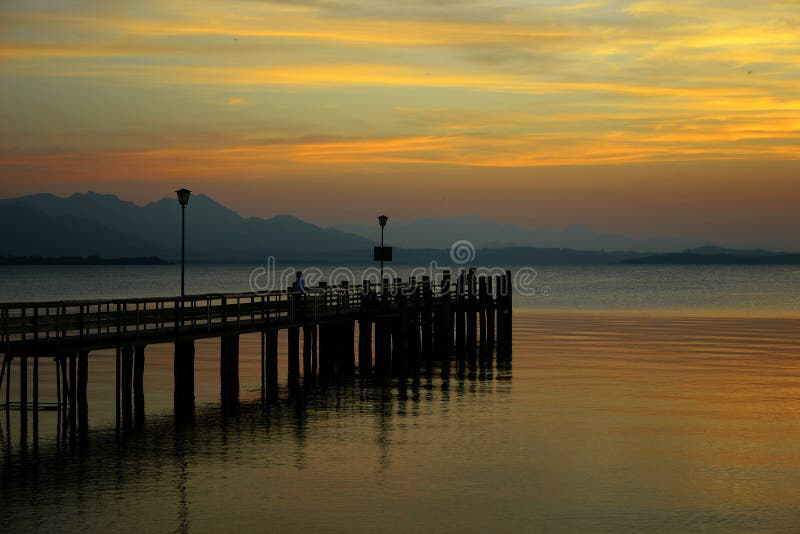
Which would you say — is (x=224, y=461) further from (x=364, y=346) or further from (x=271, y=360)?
(x=364, y=346)

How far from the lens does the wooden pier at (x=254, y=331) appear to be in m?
28.5

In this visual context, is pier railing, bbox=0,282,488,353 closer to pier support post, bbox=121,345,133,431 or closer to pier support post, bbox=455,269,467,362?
pier support post, bbox=121,345,133,431

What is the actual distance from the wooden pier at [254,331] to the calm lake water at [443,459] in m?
0.82

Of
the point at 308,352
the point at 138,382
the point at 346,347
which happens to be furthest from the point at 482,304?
the point at 138,382

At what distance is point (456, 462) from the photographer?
2431 cm

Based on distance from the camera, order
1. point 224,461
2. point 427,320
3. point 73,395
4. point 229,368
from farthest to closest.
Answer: point 427,320
point 229,368
point 73,395
point 224,461

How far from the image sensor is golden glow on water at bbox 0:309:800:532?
19688mm

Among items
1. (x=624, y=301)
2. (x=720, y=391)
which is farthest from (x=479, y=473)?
(x=624, y=301)

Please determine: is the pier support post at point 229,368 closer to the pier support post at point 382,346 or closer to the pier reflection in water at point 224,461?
the pier reflection in water at point 224,461

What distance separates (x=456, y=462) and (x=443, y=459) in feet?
1.25

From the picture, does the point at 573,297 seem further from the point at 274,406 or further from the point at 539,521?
the point at 539,521

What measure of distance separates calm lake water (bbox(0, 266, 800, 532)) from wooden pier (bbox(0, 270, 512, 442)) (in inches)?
32.1

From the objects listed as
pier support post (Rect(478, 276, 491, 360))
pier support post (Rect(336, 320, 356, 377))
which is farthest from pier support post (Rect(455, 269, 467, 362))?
pier support post (Rect(336, 320, 356, 377))

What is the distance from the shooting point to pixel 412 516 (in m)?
19.7
